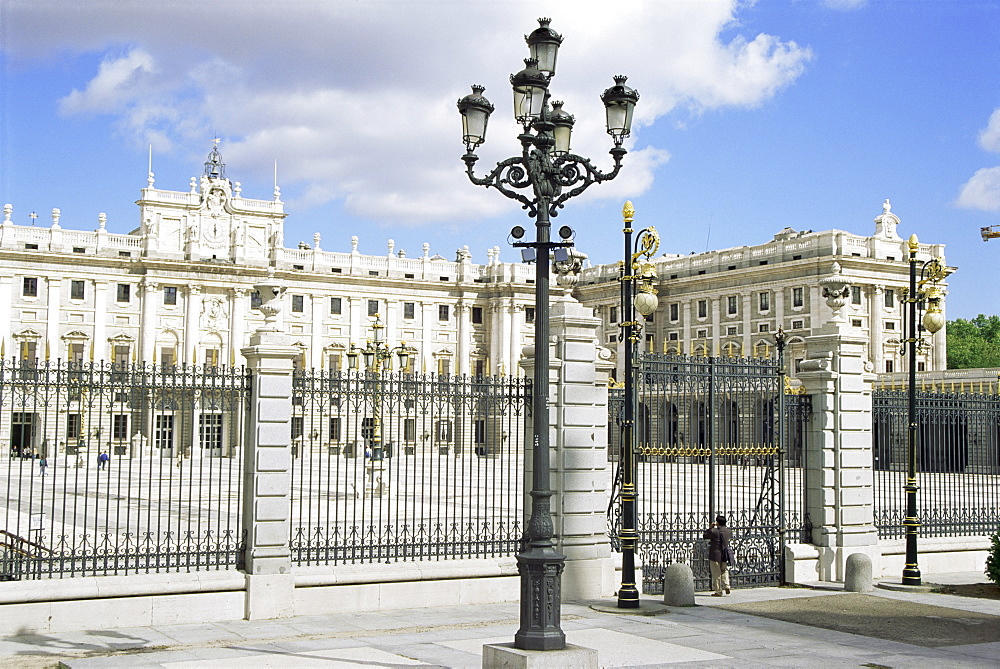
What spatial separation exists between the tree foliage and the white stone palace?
17.6 meters

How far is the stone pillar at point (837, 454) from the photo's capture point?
1784cm

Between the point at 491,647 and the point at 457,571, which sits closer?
the point at 491,647

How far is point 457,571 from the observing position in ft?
49.4

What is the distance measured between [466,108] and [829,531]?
10067 mm

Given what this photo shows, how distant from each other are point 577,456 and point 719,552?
2.60 m

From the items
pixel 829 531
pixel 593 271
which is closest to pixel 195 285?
pixel 593 271

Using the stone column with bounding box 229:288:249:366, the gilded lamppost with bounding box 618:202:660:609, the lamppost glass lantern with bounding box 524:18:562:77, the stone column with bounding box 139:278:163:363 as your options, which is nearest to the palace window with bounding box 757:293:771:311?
the stone column with bounding box 229:288:249:366

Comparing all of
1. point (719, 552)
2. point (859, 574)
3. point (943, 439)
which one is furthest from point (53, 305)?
point (859, 574)

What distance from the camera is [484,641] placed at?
1270 centimetres

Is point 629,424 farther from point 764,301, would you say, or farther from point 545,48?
point 764,301

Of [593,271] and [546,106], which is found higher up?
[593,271]

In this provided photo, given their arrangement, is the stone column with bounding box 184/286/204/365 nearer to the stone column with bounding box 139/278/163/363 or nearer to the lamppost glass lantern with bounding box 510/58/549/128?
the stone column with bounding box 139/278/163/363

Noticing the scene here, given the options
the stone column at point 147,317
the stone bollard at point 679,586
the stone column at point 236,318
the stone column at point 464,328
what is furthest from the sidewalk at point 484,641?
the stone column at point 464,328

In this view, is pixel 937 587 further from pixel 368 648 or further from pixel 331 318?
pixel 331 318
